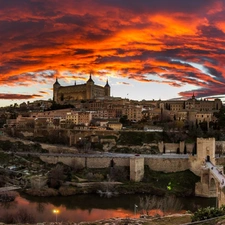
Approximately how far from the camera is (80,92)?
81.6 metres

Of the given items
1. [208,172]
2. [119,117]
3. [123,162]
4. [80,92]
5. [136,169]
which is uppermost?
[80,92]

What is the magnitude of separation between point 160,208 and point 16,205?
30.1 ft

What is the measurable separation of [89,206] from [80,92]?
59.5m

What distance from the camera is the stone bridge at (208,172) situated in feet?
77.5

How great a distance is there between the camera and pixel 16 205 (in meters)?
22.5

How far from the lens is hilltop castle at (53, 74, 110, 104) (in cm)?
8012

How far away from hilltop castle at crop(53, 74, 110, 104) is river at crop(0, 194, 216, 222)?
5376cm

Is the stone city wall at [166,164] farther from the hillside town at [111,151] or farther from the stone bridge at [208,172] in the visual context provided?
the stone bridge at [208,172]

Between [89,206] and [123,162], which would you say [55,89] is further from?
[89,206]

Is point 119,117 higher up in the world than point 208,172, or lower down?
higher up

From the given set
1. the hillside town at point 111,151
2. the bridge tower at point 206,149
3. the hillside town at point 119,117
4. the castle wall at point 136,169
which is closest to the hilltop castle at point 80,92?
the hillside town at point 119,117

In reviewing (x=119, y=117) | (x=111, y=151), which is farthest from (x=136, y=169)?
(x=119, y=117)

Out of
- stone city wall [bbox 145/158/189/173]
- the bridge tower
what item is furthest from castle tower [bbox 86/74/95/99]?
the bridge tower

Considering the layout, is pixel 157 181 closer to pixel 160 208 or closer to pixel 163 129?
pixel 160 208
